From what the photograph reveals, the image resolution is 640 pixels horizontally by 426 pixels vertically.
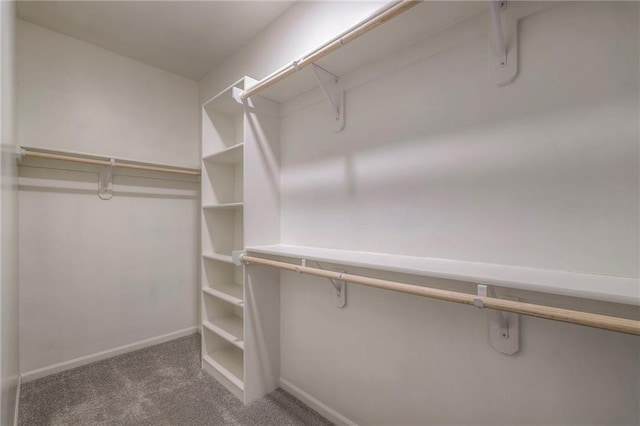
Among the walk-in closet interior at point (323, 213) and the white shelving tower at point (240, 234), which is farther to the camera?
the white shelving tower at point (240, 234)

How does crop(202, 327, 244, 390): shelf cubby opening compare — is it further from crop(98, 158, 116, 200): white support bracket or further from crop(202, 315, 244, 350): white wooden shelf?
crop(98, 158, 116, 200): white support bracket

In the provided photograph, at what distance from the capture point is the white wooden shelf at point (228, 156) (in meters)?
1.81

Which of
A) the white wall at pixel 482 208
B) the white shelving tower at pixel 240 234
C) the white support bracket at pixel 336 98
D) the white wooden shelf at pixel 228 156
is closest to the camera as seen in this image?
the white wall at pixel 482 208

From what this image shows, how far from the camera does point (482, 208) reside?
102 centimetres

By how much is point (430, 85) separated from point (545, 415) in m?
1.33

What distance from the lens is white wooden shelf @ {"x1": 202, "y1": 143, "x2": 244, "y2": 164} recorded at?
5.92ft

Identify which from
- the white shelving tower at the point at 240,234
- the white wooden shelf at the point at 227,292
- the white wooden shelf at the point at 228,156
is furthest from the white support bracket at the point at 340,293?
the white wooden shelf at the point at 228,156

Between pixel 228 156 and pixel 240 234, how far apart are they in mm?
681

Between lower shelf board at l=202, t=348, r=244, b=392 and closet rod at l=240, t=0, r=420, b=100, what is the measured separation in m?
1.90

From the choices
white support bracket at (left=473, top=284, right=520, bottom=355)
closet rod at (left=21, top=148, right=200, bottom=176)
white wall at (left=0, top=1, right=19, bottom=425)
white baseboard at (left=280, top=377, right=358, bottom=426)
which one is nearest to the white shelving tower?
white baseboard at (left=280, top=377, right=358, bottom=426)

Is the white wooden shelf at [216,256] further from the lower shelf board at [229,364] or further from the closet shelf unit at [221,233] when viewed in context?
the lower shelf board at [229,364]

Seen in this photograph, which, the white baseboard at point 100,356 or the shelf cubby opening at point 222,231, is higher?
the shelf cubby opening at point 222,231

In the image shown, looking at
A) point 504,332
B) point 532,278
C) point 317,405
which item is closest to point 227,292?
point 317,405

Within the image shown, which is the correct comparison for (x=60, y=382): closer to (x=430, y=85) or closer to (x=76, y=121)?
(x=76, y=121)
